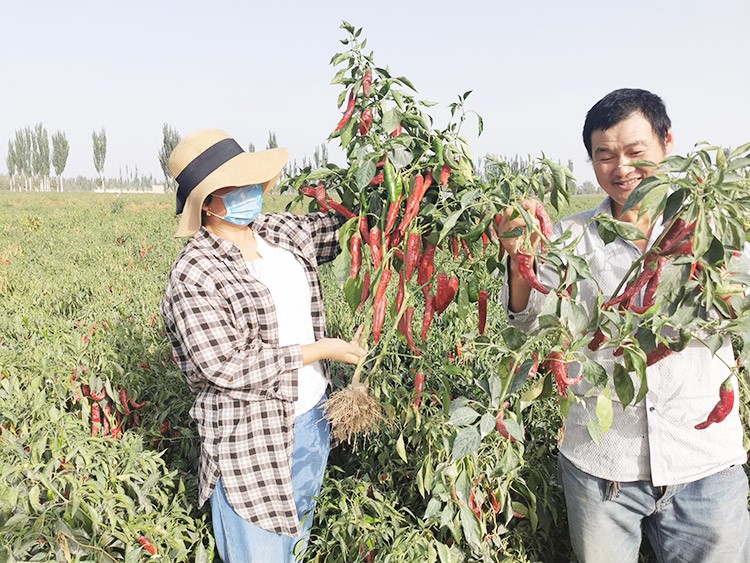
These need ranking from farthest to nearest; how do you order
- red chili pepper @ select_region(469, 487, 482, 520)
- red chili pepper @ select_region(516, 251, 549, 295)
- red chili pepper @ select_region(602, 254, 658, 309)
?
red chili pepper @ select_region(469, 487, 482, 520), red chili pepper @ select_region(516, 251, 549, 295), red chili pepper @ select_region(602, 254, 658, 309)

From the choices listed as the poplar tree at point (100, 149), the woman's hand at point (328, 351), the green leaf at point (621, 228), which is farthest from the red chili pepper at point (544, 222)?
the poplar tree at point (100, 149)

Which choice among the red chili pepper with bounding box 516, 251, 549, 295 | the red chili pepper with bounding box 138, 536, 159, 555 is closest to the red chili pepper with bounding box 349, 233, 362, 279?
the red chili pepper with bounding box 516, 251, 549, 295

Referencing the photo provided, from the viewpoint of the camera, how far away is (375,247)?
1.66 m

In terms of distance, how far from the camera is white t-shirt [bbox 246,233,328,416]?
177cm

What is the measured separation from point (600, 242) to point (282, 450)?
994 mm

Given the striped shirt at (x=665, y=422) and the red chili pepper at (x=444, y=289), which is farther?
the red chili pepper at (x=444, y=289)

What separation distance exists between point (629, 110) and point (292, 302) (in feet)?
3.27

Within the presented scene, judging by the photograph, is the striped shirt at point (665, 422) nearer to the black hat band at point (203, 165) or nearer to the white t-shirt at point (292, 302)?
the white t-shirt at point (292, 302)

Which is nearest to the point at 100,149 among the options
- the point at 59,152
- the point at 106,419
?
the point at 59,152

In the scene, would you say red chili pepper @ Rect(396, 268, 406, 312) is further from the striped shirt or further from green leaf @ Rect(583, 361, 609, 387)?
green leaf @ Rect(583, 361, 609, 387)

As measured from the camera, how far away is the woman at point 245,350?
1.63m

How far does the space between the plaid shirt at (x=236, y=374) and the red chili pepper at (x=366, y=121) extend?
472 millimetres

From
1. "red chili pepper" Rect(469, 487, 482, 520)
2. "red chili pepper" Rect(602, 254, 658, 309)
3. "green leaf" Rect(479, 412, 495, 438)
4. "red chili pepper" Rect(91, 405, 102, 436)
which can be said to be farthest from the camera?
"red chili pepper" Rect(91, 405, 102, 436)

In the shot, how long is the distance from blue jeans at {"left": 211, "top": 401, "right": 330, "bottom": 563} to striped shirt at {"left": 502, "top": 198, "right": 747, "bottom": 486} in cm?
71
